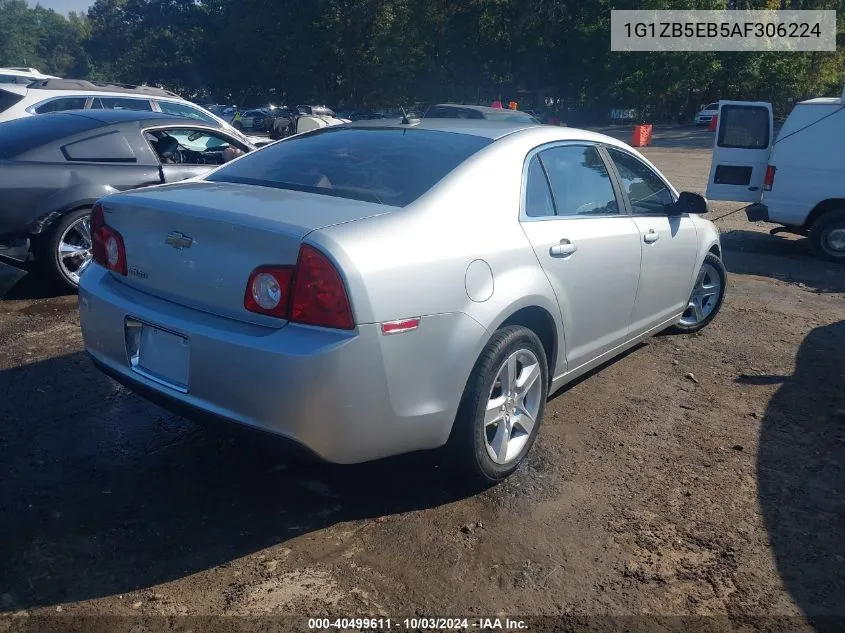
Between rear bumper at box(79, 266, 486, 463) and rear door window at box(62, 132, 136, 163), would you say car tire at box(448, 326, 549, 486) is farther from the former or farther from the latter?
rear door window at box(62, 132, 136, 163)

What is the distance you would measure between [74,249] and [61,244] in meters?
0.12

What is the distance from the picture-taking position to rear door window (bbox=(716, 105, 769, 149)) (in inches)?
401

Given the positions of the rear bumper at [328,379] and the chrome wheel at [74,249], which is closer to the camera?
the rear bumper at [328,379]

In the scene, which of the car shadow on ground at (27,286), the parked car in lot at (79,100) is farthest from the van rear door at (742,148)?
the car shadow on ground at (27,286)

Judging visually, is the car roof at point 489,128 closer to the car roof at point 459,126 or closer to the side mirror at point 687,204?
the car roof at point 459,126

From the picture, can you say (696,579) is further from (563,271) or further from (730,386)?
(730,386)

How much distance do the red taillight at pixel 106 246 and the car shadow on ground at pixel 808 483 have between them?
3057mm

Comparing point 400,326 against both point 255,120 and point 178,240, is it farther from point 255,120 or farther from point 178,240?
point 255,120

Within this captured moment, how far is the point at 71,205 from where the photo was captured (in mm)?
6164

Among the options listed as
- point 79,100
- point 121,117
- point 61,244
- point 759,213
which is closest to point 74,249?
point 61,244

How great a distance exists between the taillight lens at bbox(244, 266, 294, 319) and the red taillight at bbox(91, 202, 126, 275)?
0.85 m

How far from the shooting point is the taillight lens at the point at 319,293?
273 cm

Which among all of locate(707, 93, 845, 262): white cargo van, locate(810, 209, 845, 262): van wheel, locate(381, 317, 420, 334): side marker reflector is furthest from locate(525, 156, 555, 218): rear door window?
locate(810, 209, 845, 262): van wheel

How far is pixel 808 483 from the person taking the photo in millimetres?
3730
